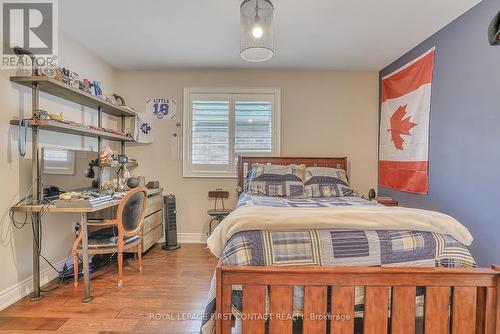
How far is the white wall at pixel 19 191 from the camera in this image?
77.6 inches

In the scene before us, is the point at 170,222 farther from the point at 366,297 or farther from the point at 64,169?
the point at 366,297

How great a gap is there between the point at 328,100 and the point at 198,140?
190cm

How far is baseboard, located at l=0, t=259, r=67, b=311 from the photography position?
1952 mm

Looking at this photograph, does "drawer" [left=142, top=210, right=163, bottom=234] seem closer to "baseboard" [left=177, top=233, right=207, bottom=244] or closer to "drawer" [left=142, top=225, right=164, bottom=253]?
"drawer" [left=142, top=225, right=164, bottom=253]

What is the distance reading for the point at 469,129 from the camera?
86.6 inches

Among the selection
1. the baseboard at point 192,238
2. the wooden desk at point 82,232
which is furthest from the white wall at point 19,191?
the baseboard at point 192,238

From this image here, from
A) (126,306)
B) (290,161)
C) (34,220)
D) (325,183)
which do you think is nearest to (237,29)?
(290,161)

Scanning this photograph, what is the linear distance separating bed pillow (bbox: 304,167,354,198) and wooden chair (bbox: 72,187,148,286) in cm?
179

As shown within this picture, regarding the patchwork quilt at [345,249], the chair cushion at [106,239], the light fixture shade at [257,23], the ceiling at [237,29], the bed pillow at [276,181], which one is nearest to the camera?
the patchwork quilt at [345,249]

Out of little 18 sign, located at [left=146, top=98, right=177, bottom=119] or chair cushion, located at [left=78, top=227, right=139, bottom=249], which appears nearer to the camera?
chair cushion, located at [left=78, top=227, right=139, bottom=249]

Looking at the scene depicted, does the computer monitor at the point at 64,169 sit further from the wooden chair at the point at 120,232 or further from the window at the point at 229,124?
the window at the point at 229,124

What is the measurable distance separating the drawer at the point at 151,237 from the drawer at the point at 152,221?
5 centimetres

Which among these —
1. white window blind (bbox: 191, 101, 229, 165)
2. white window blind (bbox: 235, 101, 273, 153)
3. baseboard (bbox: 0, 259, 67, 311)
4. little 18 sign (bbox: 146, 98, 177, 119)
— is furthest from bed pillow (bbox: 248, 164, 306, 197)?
baseboard (bbox: 0, 259, 67, 311)

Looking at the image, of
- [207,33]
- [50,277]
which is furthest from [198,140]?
[50,277]
